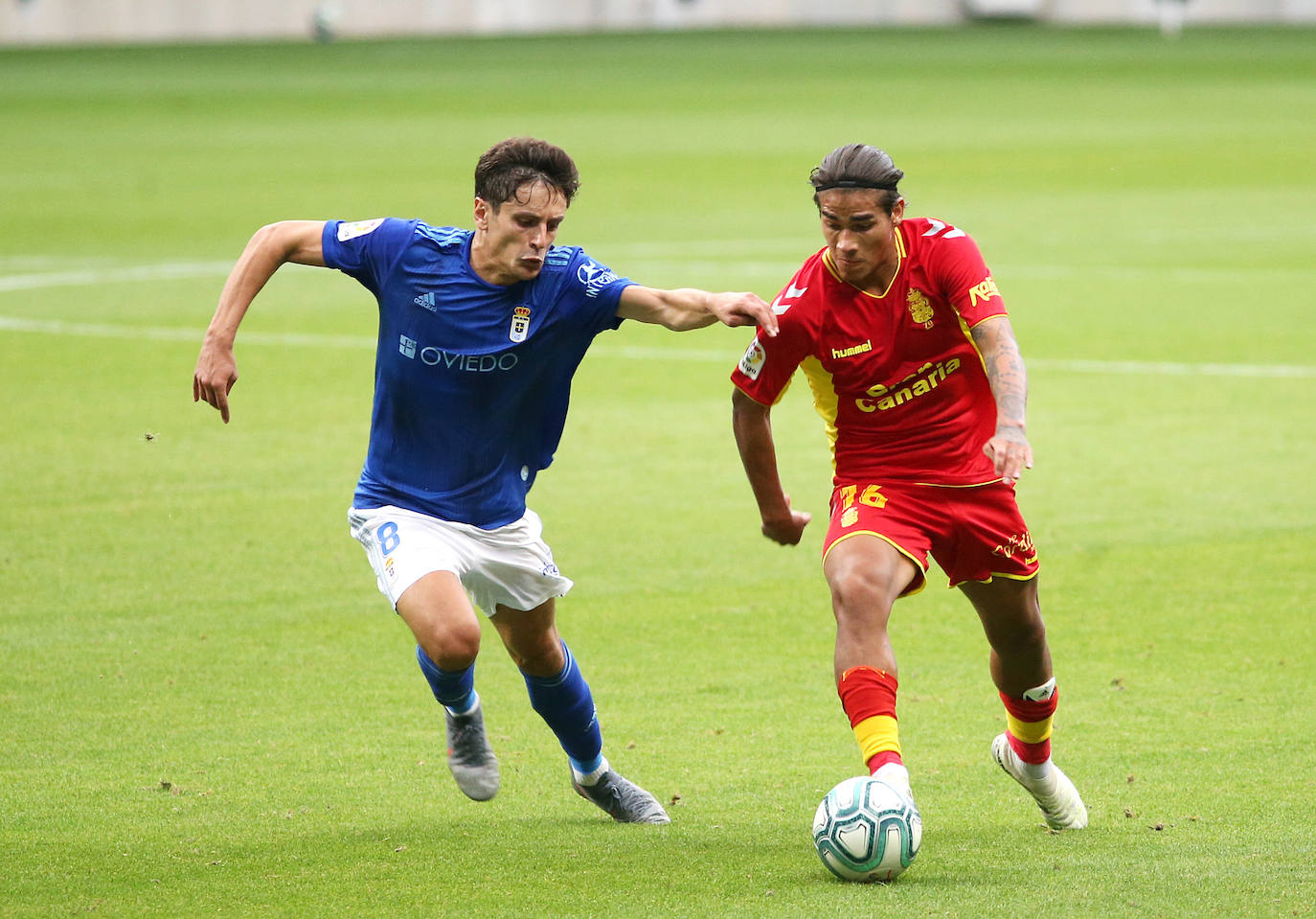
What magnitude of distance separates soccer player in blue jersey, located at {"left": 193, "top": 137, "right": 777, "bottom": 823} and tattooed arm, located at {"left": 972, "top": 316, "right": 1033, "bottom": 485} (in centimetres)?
93

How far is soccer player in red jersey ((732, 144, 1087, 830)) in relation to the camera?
6219mm

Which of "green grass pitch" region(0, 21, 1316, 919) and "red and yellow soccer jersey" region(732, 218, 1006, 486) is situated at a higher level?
"red and yellow soccer jersey" region(732, 218, 1006, 486)

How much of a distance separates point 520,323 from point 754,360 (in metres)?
0.76

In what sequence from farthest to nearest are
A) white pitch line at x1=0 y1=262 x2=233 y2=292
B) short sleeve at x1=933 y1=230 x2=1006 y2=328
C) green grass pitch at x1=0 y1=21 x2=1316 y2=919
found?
white pitch line at x1=0 y1=262 x2=233 y2=292, short sleeve at x1=933 y1=230 x2=1006 y2=328, green grass pitch at x1=0 y1=21 x2=1316 y2=919

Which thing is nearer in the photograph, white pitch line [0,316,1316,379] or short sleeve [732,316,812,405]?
short sleeve [732,316,812,405]

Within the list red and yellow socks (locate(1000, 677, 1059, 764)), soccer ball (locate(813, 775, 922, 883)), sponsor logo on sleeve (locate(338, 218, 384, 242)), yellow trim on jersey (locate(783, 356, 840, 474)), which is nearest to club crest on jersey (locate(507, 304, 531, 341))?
sponsor logo on sleeve (locate(338, 218, 384, 242))

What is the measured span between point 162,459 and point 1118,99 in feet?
135

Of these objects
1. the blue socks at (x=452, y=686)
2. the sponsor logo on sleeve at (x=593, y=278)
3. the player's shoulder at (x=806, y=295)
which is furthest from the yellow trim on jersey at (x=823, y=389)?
the blue socks at (x=452, y=686)

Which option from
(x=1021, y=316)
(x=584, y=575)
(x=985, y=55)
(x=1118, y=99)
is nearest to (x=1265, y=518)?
(x=584, y=575)

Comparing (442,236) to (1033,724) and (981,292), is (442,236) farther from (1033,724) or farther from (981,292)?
(1033,724)

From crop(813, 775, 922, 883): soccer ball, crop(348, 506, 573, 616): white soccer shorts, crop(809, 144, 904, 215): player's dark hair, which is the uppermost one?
crop(809, 144, 904, 215): player's dark hair

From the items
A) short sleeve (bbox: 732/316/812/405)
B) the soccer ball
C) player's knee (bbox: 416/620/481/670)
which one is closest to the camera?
the soccer ball

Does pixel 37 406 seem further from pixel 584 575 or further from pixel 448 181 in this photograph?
pixel 448 181

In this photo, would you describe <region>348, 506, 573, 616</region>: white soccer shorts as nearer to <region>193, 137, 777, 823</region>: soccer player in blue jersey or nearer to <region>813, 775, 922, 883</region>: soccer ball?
<region>193, 137, 777, 823</region>: soccer player in blue jersey
